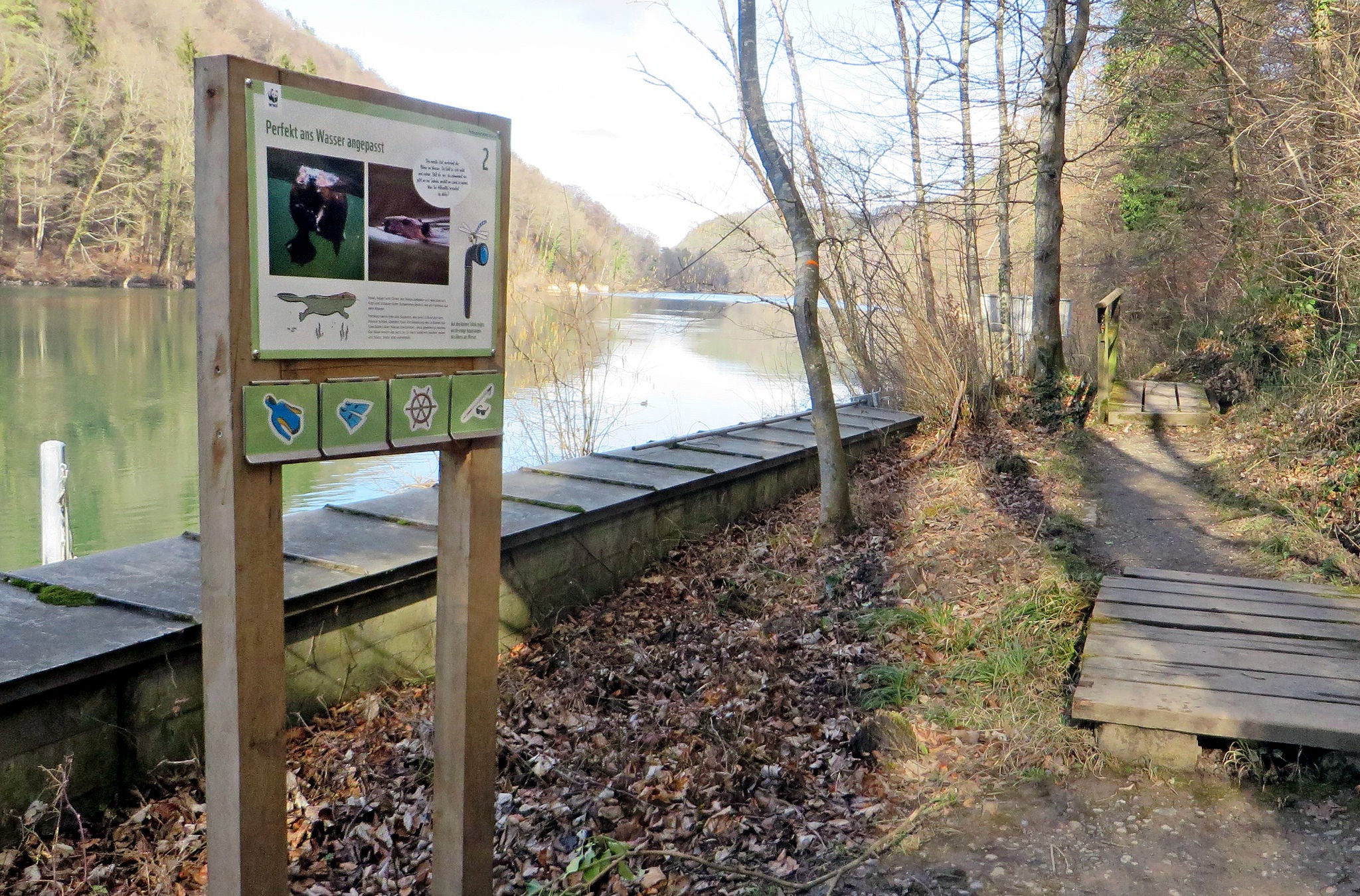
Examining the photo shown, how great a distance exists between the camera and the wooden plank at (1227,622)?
14.1 ft

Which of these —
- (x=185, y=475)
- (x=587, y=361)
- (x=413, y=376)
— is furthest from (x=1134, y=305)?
(x=413, y=376)

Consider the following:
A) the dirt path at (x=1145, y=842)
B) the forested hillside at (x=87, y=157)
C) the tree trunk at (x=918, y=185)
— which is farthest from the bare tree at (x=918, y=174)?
the forested hillside at (x=87, y=157)

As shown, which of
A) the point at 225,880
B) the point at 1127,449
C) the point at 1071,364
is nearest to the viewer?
the point at 225,880

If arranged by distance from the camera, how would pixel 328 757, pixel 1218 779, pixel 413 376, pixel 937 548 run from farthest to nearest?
pixel 937 548 → pixel 328 757 → pixel 1218 779 → pixel 413 376

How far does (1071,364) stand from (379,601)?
13862 mm

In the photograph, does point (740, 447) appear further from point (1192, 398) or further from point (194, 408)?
point (194, 408)

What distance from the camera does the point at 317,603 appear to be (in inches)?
163

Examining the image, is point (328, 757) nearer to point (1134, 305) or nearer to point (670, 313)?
point (1134, 305)

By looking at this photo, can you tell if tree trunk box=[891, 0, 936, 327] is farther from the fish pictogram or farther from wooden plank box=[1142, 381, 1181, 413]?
the fish pictogram

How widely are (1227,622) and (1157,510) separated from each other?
3121mm

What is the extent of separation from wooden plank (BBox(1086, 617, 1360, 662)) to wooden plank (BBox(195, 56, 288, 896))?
3286 millimetres

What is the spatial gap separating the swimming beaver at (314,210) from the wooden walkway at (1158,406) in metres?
9.92

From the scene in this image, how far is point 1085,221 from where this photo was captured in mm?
20422

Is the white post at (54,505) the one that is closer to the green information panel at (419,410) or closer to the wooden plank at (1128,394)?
the green information panel at (419,410)
